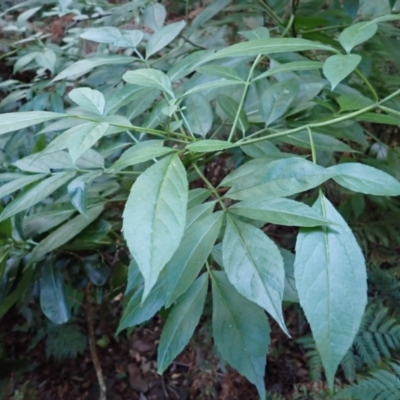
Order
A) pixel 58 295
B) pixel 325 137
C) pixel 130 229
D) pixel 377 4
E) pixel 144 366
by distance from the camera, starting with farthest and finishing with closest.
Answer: pixel 144 366, pixel 377 4, pixel 58 295, pixel 325 137, pixel 130 229

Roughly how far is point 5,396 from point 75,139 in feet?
3.39

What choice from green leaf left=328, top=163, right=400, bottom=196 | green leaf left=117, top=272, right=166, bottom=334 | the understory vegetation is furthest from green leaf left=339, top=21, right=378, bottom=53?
green leaf left=117, top=272, right=166, bottom=334

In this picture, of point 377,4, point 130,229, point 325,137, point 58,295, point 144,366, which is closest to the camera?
point 130,229

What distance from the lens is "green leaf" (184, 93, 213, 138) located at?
25.1 inches

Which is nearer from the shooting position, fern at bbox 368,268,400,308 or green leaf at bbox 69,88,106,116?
green leaf at bbox 69,88,106,116

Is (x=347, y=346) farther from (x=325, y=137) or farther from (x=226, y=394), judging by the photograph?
(x=226, y=394)

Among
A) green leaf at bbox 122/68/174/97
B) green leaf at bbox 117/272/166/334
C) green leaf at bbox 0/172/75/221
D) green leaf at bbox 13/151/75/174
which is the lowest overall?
green leaf at bbox 117/272/166/334

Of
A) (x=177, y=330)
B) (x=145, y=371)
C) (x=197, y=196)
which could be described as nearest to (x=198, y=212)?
(x=197, y=196)

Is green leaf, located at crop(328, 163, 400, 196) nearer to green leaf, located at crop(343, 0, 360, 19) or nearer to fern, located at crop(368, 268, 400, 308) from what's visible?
green leaf, located at crop(343, 0, 360, 19)

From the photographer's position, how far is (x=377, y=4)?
1016 mm

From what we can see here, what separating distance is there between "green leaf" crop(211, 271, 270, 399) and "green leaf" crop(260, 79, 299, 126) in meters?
0.28

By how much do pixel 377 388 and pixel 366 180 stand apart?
851 millimetres

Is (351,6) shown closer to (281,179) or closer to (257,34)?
(257,34)

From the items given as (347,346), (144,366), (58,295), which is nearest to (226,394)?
(144,366)
